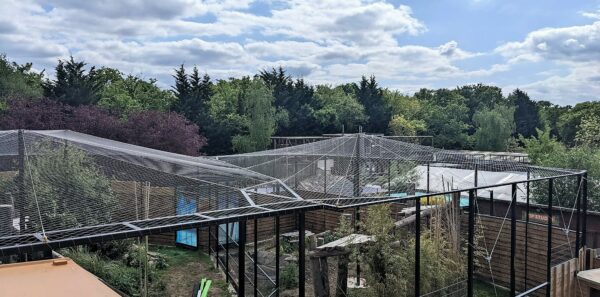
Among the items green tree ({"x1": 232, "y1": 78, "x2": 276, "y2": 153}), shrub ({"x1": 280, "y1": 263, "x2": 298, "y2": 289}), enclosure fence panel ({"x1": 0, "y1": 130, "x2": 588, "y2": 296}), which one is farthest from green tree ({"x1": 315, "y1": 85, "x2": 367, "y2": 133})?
shrub ({"x1": 280, "y1": 263, "x2": 298, "y2": 289})

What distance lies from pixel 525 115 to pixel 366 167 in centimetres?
2759

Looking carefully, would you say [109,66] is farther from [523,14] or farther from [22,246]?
[22,246]

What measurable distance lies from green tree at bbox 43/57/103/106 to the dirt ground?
11190 mm

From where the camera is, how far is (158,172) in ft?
13.9

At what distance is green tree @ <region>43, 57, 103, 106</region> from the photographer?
17688 millimetres

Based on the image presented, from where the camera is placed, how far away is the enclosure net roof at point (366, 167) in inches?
346

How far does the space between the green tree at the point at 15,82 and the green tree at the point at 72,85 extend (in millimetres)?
700

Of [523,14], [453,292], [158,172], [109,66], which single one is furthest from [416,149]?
[109,66]

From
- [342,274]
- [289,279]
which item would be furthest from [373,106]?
[342,274]

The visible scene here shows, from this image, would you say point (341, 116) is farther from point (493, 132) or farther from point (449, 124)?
point (493, 132)

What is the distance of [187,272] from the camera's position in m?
7.49

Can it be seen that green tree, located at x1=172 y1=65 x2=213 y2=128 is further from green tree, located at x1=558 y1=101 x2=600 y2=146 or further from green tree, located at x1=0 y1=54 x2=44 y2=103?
green tree, located at x1=558 y1=101 x2=600 y2=146

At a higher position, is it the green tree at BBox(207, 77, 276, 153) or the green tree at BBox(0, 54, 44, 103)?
the green tree at BBox(0, 54, 44, 103)

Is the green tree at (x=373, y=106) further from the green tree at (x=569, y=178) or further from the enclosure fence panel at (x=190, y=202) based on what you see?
the enclosure fence panel at (x=190, y=202)
